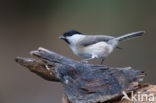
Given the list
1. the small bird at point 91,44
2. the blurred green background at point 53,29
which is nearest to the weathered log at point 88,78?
the small bird at point 91,44

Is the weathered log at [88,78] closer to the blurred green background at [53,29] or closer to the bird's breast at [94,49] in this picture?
the bird's breast at [94,49]

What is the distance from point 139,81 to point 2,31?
1632 mm

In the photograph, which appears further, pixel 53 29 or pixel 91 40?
pixel 53 29

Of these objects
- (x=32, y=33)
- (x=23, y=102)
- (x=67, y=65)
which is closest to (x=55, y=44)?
(x=32, y=33)

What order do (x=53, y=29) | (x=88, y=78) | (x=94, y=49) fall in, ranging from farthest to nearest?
(x=53, y=29) → (x=94, y=49) → (x=88, y=78)

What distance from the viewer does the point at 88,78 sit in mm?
1292

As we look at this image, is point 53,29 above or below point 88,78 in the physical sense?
above

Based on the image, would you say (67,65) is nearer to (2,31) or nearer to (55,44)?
(55,44)

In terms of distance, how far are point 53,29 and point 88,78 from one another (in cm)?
133

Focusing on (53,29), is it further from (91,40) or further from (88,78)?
(88,78)

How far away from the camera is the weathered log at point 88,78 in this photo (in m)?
1.28

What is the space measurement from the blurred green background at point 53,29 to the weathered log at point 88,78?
1223mm

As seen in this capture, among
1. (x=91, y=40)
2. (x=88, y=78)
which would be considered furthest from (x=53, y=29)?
(x=88, y=78)

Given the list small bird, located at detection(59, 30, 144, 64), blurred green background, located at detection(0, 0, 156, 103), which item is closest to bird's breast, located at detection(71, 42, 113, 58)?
small bird, located at detection(59, 30, 144, 64)
